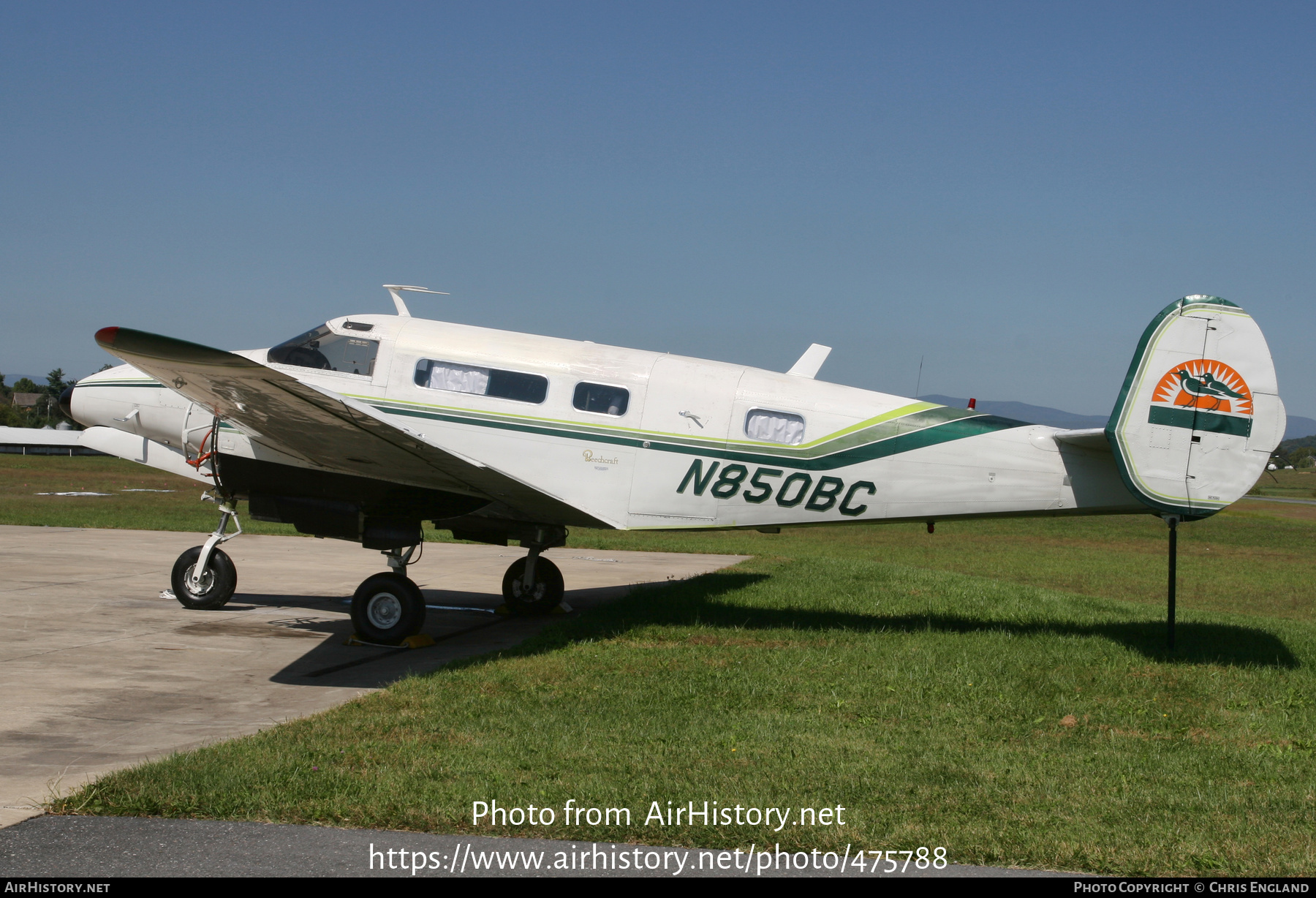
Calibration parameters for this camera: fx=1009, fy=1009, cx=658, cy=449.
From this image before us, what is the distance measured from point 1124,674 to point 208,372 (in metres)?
8.69

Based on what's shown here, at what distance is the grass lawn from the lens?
5.34 meters

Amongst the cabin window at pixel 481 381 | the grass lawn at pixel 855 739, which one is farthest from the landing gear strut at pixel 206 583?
the grass lawn at pixel 855 739

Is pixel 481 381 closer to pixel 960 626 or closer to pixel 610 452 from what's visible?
pixel 610 452

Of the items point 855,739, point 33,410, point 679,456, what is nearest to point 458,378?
point 679,456

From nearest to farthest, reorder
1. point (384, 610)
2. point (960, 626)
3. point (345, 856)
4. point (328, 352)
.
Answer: point (345, 856)
point (384, 610)
point (328, 352)
point (960, 626)

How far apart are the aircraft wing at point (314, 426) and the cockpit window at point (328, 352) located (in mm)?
541

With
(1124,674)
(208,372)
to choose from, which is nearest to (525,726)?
(208,372)

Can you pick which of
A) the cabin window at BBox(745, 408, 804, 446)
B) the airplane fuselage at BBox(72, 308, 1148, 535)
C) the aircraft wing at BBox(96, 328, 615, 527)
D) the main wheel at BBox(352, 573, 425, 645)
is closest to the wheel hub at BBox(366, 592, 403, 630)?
the main wheel at BBox(352, 573, 425, 645)

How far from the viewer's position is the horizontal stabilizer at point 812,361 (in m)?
12.9

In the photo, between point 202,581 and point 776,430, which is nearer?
point 776,430

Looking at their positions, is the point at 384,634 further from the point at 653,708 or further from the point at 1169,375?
the point at 1169,375

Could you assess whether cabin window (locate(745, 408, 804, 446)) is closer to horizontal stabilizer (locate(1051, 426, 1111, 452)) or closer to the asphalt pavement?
horizontal stabilizer (locate(1051, 426, 1111, 452))

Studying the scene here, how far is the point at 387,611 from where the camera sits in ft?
36.2

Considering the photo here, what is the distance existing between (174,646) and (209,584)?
2.36m
